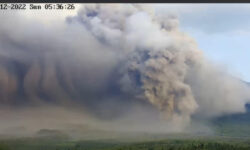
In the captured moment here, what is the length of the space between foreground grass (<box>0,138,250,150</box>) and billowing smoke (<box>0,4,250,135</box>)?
0.79 ft

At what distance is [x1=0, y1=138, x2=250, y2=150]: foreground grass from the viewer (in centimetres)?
351

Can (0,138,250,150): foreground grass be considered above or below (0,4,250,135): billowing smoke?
below

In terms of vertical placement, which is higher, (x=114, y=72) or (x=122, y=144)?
(x=114, y=72)

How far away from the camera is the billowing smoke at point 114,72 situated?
3570 mm

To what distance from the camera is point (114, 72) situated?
3.61 m

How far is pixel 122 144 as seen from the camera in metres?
3.56

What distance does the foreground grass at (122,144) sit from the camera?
3.51 metres

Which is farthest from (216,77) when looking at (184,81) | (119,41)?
A: (119,41)

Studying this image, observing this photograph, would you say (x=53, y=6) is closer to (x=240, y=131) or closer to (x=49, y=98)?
(x=49, y=98)

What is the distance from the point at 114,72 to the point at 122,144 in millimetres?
719

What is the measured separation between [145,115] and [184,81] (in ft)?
1.69

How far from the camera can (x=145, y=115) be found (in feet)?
11.7

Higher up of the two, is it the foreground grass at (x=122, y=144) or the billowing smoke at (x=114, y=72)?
the billowing smoke at (x=114, y=72)

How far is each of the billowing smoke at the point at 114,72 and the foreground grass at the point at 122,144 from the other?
242 mm
